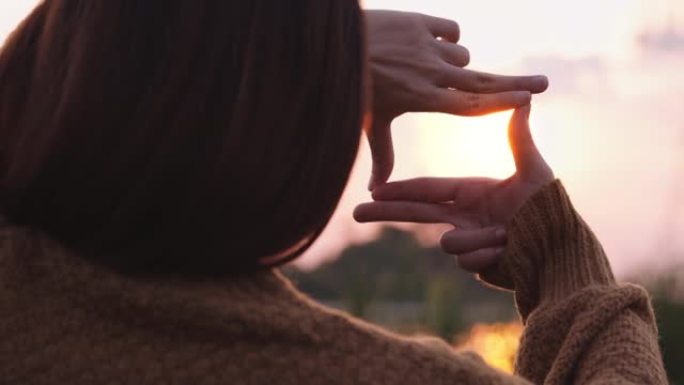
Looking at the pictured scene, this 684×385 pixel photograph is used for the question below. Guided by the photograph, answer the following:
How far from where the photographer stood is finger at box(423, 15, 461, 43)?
193 centimetres

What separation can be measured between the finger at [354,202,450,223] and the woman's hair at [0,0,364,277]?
0.49m

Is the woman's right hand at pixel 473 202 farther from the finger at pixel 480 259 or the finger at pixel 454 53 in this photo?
the finger at pixel 454 53

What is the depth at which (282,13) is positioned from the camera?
4.74 ft

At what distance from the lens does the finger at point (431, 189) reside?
199 centimetres

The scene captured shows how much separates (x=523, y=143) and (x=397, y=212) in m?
0.21

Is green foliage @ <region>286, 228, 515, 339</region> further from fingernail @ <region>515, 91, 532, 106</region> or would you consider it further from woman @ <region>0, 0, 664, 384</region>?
woman @ <region>0, 0, 664, 384</region>

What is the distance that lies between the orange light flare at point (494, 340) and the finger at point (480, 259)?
172 inches

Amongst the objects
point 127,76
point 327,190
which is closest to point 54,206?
point 127,76

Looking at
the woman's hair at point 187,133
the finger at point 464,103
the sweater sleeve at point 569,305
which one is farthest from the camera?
the finger at point 464,103

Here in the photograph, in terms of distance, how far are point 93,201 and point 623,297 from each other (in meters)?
0.76

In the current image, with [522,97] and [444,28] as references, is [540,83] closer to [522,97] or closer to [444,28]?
[522,97]

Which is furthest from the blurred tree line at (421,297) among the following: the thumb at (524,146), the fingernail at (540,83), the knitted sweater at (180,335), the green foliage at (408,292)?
the knitted sweater at (180,335)

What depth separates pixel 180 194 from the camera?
55.2 inches

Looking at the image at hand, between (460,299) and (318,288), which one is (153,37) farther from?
(318,288)
